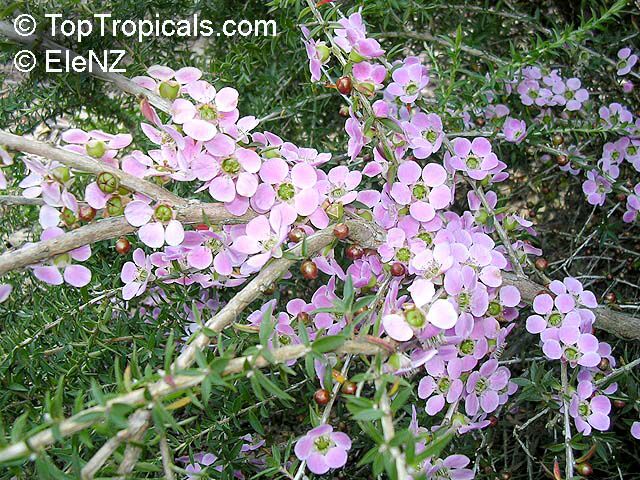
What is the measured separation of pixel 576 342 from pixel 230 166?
0.66 m

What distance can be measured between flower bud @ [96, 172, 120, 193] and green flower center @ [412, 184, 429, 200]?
0.49 metres

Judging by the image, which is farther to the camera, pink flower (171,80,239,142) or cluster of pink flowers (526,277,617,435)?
cluster of pink flowers (526,277,617,435)

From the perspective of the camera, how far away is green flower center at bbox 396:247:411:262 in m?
1.06

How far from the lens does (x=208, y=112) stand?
38.8 inches

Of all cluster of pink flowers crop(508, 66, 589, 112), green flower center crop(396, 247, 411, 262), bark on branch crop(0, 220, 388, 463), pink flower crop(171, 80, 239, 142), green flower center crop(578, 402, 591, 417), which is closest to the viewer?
bark on branch crop(0, 220, 388, 463)

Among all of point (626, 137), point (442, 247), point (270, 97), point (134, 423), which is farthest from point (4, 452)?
point (626, 137)

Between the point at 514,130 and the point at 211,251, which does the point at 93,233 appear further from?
the point at 514,130

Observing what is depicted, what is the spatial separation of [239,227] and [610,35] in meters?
1.46

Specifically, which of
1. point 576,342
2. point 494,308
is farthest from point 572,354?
point 494,308

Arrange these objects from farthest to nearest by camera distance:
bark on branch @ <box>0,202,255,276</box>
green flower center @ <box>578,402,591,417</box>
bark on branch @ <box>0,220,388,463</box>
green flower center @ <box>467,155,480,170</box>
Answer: green flower center @ <box>467,155,480,170</box>, green flower center @ <box>578,402,591,417</box>, bark on branch @ <box>0,202,255,276</box>, bark on branch @ <box>0,220,388,463</box>

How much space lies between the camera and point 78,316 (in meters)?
1.34

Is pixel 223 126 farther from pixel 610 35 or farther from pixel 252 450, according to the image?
pixel 610 35

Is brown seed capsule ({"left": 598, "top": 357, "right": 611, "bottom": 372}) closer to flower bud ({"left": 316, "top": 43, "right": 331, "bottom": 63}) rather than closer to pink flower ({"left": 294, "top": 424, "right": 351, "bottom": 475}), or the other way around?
pink flower ({"left": 294, "top": 424, "right": 351, "bottom": 475})

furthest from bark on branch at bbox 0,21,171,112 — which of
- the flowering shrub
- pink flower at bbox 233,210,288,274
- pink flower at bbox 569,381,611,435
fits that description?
pink flower at bbox 569,381,611,435
